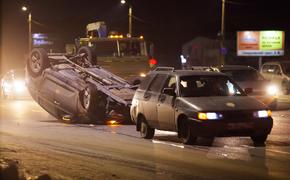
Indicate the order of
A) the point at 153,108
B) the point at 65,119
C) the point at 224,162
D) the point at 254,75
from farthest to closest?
the point at 254,75 → the point at 65,119 → the point at 153,108 → the point at 224,162

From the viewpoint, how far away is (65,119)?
1955cm

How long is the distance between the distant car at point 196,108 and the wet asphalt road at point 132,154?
340 millimetres

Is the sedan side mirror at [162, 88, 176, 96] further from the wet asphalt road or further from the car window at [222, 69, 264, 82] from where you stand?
the car window at [222, 69, 264, 82]

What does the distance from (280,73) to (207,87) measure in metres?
21.3

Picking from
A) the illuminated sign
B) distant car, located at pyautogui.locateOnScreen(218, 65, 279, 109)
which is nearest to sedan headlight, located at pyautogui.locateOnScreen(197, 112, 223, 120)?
distant car, located at pyautogui.locateOnScreen(218, 65, 279, 109)

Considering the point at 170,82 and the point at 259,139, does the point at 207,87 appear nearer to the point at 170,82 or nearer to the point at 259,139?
the point at 170,82

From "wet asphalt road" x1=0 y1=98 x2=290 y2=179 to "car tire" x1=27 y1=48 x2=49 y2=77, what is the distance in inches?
114

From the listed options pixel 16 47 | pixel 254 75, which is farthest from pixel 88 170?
pixel 16 47

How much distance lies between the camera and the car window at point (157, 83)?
1509 centimetres

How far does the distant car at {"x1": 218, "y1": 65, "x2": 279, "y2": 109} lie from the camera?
22.3 metres

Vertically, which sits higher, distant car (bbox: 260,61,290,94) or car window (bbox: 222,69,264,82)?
car window (bbox: 222,69,264,82)

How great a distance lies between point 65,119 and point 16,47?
77324mm

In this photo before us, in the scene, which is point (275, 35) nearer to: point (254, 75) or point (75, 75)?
point (254, 75)


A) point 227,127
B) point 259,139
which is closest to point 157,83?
point 227,127
